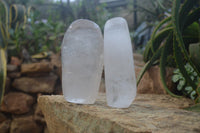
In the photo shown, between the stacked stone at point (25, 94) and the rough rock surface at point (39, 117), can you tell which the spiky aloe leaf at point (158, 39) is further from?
the rough rock surface at point (39, 117)

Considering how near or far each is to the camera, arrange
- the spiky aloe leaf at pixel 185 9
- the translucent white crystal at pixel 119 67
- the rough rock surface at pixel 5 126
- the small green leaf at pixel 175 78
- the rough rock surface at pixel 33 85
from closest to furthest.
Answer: the translucent white crystal at pixel 119 67, the spiky aloe leaf at pixel 185 9, the small green leaf at pixel 175 78, the rough rock surface at pixel 5 126, the rough rock surface at pixel 33 85

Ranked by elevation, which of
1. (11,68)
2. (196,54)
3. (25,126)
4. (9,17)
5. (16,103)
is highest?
(9,17)

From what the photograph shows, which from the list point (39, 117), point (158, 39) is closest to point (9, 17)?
point (39, 117)

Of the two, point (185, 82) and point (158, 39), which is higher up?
point (158, 39)

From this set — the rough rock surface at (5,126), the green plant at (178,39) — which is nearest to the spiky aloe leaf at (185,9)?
the green plant at (178,39)

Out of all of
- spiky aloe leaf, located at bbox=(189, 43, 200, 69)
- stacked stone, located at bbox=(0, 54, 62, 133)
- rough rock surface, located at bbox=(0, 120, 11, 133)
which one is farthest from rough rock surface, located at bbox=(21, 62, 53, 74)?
spiky aloe leaf, located at bbox=(189, 43, 200, 69)

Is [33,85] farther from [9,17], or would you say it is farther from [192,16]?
[192,16]

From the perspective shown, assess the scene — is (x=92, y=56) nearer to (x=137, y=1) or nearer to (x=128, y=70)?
(x=128, y=70)

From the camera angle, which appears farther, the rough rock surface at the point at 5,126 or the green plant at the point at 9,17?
the green plant at the point at 9,17
